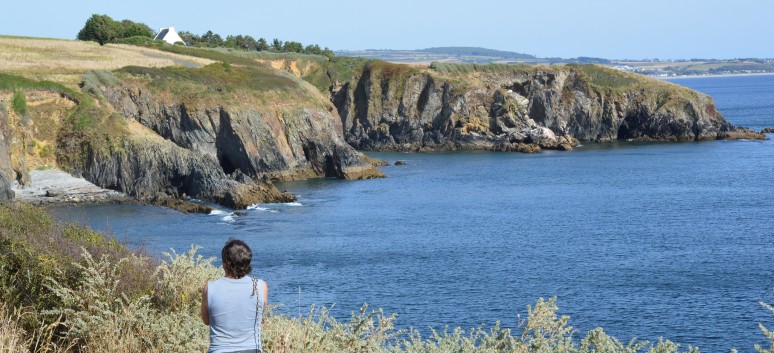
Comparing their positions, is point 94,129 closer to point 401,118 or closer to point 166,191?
point 166,191

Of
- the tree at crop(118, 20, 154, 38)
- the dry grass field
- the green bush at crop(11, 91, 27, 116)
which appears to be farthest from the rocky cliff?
the tree at crop(118, 20, 154, 38)

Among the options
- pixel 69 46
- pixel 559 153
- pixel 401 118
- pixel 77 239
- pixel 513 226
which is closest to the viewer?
pixel 77 239

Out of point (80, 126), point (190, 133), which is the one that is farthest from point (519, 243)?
point (190, 133)

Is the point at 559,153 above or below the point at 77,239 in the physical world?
below

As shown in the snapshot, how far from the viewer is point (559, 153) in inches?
4343

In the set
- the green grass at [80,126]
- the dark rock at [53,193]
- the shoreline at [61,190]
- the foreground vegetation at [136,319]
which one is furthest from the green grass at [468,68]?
the foreground vegetation at [136,319]

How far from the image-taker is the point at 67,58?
92375 mm

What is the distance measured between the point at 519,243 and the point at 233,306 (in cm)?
4254

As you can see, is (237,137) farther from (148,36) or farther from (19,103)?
(148,36)

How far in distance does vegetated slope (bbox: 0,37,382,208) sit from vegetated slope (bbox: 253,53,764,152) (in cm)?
2267

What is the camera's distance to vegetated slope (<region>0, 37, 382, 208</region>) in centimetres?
6881

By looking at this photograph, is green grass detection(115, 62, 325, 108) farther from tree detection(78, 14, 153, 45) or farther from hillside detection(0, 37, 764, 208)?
tree detection(78, 14, 153, 45)

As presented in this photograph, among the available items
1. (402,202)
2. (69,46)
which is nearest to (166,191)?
(402,202)

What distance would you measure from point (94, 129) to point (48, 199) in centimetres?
1119
